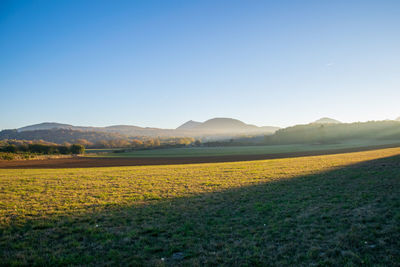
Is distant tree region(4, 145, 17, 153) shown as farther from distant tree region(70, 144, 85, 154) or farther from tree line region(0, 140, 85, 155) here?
distant tree region(70, 144, 85, 154)

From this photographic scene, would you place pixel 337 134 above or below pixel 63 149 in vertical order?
above

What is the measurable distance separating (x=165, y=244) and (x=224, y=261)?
2243 mm

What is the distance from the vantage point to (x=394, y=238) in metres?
6.59

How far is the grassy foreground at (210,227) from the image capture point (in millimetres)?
6184

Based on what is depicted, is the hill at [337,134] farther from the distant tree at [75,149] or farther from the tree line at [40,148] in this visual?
the tree line at [40,148]

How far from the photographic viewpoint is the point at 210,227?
8.59m

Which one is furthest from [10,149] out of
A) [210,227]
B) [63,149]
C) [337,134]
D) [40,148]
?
[337,134]

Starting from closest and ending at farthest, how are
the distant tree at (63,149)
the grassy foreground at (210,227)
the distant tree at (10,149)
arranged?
the grassy foreground at (210,227), the distant tree at (10,149), the distant tree at (63,149)

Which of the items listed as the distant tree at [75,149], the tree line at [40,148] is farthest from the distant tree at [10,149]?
the distant tree at [75,149]

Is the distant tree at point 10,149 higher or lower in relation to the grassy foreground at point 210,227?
higher

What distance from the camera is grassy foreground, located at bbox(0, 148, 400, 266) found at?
618cm

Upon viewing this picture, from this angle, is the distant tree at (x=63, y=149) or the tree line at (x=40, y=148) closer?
the tree line at (x=40, y=148)

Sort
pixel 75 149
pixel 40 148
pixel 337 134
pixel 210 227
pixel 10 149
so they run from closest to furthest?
pixel 210 227 → pixel 10 149 → pixel 40 148 → pixel 75 149 → pixel 337 134

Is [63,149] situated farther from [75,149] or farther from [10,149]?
[10,149]
